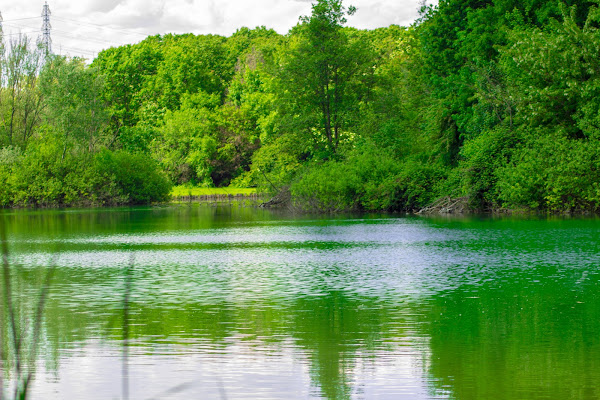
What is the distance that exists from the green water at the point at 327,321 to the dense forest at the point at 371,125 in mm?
14288

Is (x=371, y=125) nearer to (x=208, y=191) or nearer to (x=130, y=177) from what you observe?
(x=130, y=177)

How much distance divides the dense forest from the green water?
1429 centimetres

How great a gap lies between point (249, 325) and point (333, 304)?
2.03m

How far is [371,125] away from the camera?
2042 inches

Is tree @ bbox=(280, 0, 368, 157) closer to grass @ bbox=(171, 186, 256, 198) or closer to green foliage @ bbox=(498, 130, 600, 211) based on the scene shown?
green foliage @ bbox=(498, 130, 600, 211)

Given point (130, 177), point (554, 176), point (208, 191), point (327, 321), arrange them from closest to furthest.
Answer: point (327, 321), point (554, 176), point (130, 177), point (208, 191)

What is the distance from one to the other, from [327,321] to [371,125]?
42.3 meters

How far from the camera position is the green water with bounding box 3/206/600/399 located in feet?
22.8

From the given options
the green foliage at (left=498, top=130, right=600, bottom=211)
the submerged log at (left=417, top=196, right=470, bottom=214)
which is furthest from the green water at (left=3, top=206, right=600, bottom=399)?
the submerged log at (left=417, top=196, right=470, bottom=214)

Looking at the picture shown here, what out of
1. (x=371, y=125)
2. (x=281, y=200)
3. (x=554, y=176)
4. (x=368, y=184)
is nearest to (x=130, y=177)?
(x=281, y=200)

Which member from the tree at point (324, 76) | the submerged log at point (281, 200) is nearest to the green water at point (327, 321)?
the submerged log at point (281, 200)

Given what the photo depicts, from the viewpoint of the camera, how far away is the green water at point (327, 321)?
695cm

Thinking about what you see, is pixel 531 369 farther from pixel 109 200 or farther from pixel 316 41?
pixel 109 200

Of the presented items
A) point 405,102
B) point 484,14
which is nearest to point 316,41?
point 405,102
